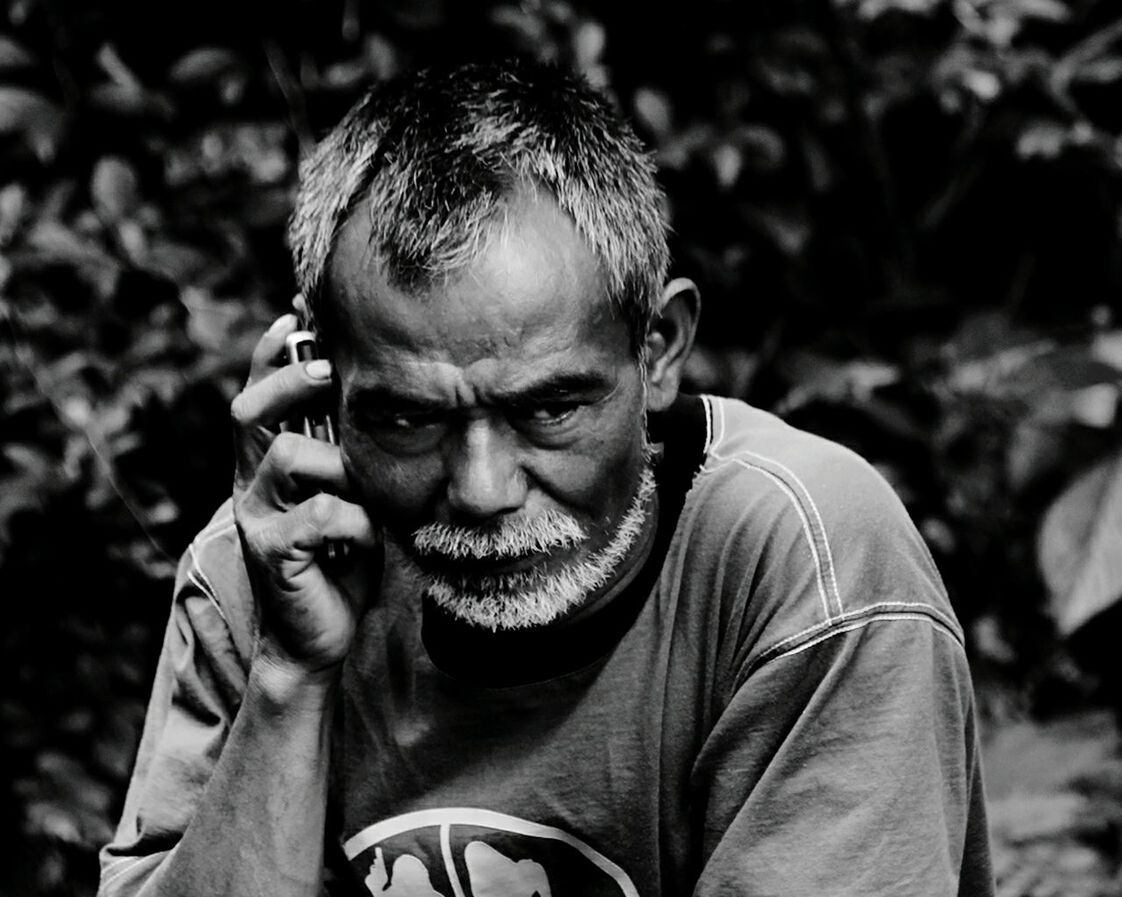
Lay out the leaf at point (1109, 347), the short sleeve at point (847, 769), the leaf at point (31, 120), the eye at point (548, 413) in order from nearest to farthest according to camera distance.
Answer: the short sleeve at point (847, 769) < the eye at point (548, 413) < the leaf at point (31, 120) < the leaf at point (1109, 347)

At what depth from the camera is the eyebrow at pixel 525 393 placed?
1.63 meters

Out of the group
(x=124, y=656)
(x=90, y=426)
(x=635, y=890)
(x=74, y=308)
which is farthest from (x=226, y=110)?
(x=635, y=890)

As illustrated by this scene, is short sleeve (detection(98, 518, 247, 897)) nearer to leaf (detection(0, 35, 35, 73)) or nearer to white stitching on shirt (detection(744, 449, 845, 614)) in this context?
white stitching on shirt (detection(744, 449, 845, 614))

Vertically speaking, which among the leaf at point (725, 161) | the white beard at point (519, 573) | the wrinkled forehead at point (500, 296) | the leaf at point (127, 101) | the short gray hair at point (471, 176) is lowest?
the white beard at point (519, 573)

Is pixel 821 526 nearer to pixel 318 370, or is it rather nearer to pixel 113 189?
pixel 318 370

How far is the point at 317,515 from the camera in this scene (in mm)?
1772

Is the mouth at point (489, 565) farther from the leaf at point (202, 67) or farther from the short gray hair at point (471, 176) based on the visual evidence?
the leaf at point (202, 67)

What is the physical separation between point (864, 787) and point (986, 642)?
2.05 metres

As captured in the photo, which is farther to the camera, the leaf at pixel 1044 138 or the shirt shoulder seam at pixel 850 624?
the leaf at pixel 1044 138

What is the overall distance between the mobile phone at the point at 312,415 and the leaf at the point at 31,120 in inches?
56.5

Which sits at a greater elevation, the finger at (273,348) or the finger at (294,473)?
the finger at (273,348)

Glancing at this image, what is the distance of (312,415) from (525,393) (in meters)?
0.39

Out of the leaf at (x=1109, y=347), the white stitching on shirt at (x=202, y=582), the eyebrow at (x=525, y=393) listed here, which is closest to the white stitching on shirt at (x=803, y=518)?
the eyebrow at (x=525, y=393)

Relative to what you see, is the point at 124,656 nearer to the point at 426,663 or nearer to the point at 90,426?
the point at 90,426
